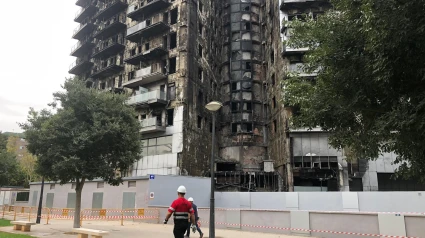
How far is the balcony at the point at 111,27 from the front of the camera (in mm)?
42375

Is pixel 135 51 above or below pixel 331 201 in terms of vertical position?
above

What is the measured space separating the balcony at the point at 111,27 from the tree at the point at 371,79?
35.3m

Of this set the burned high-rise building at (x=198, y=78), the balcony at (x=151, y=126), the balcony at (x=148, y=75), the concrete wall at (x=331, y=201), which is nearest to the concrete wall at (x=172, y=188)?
the concrete wall at (x=331, y=201)

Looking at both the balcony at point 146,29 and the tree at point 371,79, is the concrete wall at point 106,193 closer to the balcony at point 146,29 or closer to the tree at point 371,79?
the tree at point 371,79

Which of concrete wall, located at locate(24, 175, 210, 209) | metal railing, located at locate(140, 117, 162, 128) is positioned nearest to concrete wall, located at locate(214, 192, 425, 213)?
concrete wall, located at locate(24, 175, 210, 209)

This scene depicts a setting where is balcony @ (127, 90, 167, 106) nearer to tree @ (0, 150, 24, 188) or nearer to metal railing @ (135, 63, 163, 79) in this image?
metal railing @ (135, 63, 163, 79)

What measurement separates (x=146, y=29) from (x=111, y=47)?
7.65 m

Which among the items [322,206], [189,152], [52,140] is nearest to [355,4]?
[52,140]

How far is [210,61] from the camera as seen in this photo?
1628 inches

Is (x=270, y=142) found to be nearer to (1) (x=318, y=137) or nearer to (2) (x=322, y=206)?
(1) (x=318, y=137)

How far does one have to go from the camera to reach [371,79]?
8.34 meters

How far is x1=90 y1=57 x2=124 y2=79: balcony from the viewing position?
4112cm

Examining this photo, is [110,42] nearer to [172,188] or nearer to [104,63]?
[104,63]

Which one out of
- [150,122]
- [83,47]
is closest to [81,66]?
[83,47]
